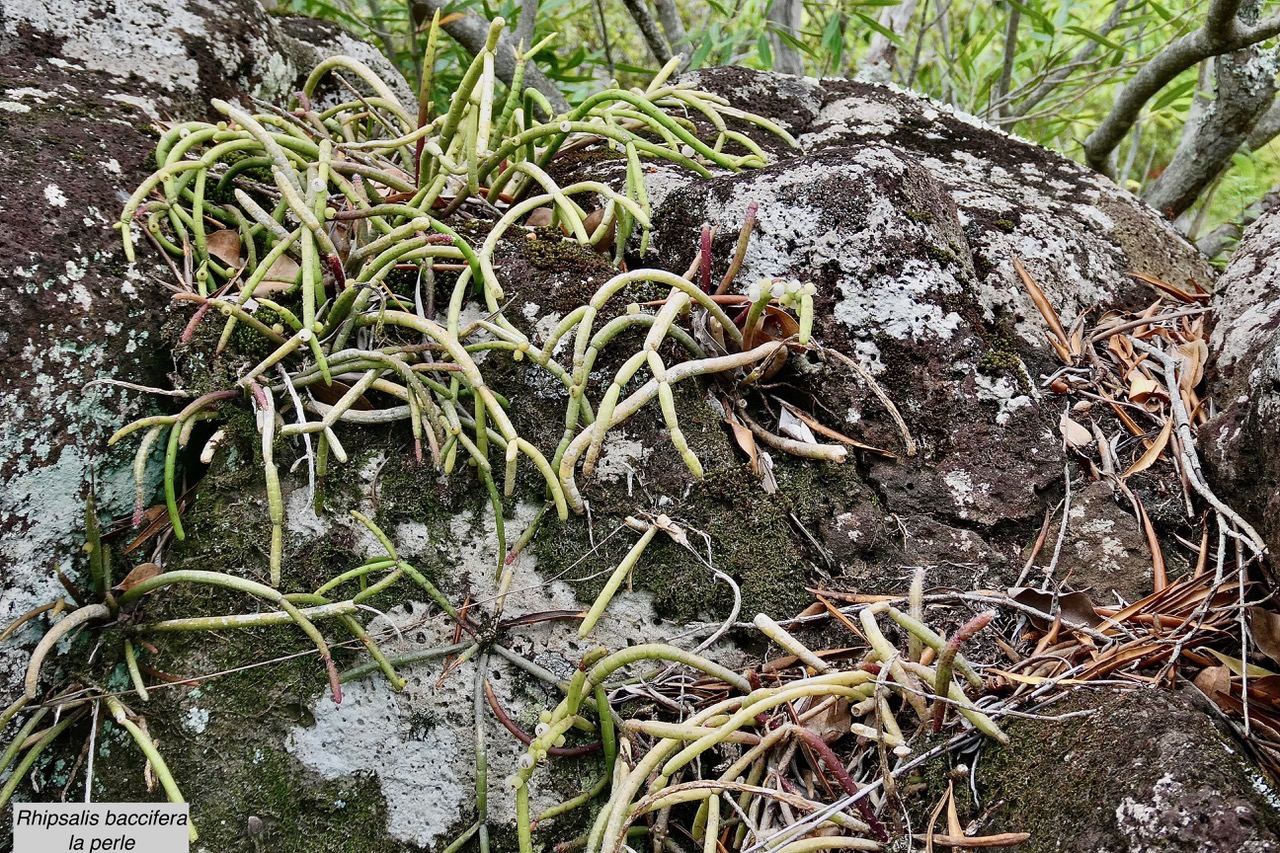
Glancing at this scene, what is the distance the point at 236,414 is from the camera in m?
1.75

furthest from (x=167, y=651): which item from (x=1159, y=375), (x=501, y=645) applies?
(x=1159, y=375)

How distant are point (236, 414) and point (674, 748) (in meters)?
1.03

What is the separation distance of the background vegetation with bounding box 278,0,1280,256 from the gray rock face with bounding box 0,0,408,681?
124cm

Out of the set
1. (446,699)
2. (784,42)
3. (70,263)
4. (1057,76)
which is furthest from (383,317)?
(1057,76)

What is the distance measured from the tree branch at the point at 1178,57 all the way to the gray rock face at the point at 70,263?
9.24 ft

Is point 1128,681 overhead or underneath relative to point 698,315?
underneath

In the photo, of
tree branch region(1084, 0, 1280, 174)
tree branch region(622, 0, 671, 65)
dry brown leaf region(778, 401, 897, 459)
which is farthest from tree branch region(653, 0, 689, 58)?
dry brown leaf region(778, 401, 897, 459)

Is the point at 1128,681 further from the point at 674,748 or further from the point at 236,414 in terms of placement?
the point at 236,414

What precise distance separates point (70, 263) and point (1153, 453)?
2113mm

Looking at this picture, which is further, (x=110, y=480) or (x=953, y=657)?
(x=110, y=480)

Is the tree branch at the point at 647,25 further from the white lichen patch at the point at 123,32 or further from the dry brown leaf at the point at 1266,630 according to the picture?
the dry brown leaf at the point at 1266,630

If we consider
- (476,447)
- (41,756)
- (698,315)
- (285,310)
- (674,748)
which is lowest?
(41,756)

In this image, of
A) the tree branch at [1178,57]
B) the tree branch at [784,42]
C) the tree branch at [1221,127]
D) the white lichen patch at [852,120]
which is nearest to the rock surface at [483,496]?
the white lichen patch at [852,120]

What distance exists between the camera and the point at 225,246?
191cm
